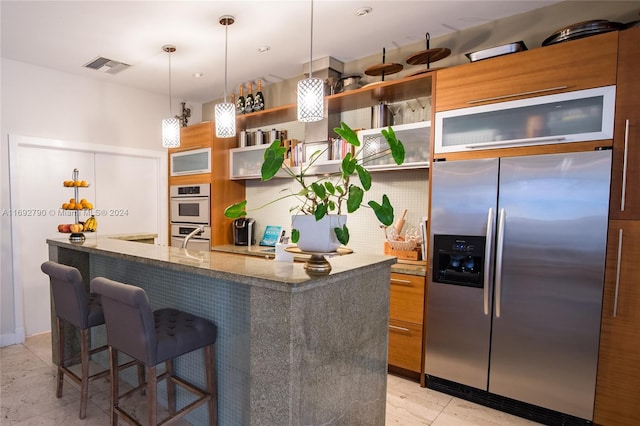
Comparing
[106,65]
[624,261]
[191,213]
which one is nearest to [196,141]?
[191,213]

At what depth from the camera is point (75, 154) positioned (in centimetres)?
406

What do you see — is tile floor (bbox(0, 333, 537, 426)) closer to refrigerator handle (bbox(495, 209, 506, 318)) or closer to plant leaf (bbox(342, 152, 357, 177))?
refrigerator handle (bbox(495, 209, 506, 318))

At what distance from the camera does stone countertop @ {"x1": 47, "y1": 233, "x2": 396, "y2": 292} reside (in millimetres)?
1392

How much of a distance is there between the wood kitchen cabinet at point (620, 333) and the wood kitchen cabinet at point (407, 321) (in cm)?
112

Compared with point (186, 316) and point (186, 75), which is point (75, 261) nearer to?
point (186, 316)

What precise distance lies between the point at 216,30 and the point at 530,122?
8.32 ft

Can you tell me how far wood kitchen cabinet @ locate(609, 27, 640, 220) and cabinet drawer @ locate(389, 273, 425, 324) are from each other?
4.34 ft

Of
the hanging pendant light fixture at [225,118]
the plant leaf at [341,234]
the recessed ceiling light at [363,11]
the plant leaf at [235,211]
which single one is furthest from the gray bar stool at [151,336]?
the recessed ceiling light at [363,11]

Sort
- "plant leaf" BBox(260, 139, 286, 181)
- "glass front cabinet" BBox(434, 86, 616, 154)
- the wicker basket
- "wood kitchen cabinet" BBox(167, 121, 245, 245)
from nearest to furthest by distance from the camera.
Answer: "plant leaf" BBox(260, 139, 286, 181) → "glass front cabinet" BBox(434, 86, 616, 154) → the wicker basket → "wood kitchen cabinet" BBox(167, 121, 245, 245)

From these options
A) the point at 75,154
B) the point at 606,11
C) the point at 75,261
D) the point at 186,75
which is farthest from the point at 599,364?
the point at 75,154

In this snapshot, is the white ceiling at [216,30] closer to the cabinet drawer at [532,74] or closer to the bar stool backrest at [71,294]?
the cabinet drawer at [532,74]

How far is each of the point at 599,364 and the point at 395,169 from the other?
1.95 m

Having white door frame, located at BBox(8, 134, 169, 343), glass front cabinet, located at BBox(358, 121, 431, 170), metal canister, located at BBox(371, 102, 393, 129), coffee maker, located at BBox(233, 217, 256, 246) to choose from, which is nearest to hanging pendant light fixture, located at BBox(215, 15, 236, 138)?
glass front cabinet, located at BBox(358, 121, 431, 170)

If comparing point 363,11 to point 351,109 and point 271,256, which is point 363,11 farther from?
point 271,256
